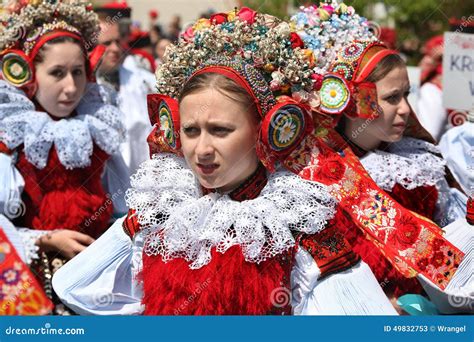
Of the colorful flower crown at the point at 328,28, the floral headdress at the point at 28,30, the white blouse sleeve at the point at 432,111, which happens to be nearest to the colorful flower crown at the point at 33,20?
the floral headdress at the point at 28,30

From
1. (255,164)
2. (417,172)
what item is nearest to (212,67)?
(255,164)

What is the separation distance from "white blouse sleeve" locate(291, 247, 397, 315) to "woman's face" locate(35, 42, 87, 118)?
1.74m

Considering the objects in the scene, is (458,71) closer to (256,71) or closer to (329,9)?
(329,9)

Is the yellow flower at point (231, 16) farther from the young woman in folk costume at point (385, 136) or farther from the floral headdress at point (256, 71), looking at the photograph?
the young woman in folk costume at point (385, 136)

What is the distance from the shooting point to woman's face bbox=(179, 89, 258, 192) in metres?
2.54

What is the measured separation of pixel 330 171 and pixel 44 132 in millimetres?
1538

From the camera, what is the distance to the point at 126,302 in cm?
290

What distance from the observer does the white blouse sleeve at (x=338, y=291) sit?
2506mm

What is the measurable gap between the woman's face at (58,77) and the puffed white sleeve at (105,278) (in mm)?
1180

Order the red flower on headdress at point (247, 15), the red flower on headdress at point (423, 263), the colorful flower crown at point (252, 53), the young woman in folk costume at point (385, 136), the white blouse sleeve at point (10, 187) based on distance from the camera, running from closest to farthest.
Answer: the colorful flower crown at point (252, 53) < the red flower on headdress at point (247, 15) < the red flower on headdress at point (423, 263) < the young woman in folk costume at point (385, 136) < the white blouse sleeve at point (10, 187)

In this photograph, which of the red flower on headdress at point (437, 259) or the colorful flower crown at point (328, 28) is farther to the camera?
the colorful flower crown at point (328, 28)

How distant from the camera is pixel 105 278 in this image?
9.36ft

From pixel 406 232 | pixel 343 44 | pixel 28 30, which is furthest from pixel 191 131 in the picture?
pixel 28 30

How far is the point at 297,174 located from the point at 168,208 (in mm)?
429
